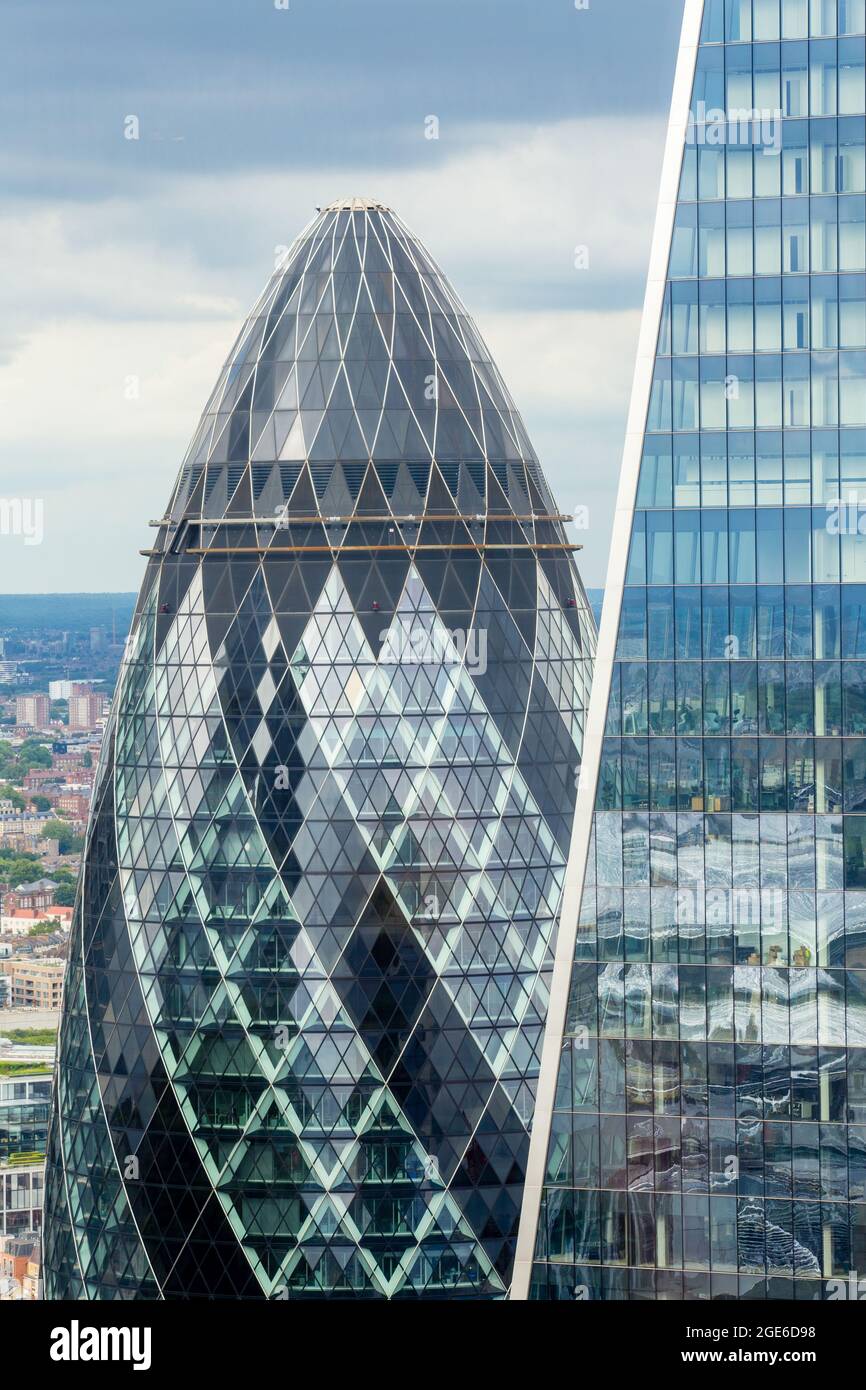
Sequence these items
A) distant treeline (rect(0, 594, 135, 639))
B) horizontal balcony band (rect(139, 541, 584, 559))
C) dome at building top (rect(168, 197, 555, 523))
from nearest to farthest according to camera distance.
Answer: horizontal balcony band (rect(139, 541, 584, 559)) → dome at building top (rect(168, 197, 555, 523)) → distant treeline (rect(0, 594, 135, 639))

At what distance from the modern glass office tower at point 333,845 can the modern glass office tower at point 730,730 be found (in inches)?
816

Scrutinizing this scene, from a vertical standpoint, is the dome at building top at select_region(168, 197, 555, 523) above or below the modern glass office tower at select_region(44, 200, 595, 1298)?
above

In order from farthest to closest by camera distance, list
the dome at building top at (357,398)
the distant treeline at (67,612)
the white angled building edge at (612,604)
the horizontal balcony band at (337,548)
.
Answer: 1. the distant treeline at (67,612)
2. the dome at building top at (357,398)
3. the horizontal balcony band at (337,548)
4. the white angled building edge at (612,604)

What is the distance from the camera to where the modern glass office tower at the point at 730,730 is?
2142 inches

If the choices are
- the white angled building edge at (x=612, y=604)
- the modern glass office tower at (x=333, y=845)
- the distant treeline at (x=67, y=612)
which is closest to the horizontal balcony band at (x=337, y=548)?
the modern glass office tower at (x=333, y=845)

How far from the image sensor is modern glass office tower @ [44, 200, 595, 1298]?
7600cm

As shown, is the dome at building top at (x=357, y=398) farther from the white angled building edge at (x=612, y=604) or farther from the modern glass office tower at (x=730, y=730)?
the modern glass office tower at (x=730, y=730)

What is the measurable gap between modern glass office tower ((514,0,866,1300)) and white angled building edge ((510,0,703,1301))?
83 mm

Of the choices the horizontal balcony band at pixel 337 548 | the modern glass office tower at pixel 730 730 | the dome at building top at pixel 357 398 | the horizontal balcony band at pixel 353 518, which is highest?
the dome at building top at pixel 357 398

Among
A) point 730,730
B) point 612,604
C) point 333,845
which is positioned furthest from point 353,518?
point 730,730

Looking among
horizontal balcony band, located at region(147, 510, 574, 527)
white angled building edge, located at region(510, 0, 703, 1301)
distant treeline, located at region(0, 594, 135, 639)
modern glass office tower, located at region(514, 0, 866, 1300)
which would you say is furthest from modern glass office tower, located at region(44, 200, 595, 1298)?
modern glass office tower, located at region(514, 0, 866, 1300)

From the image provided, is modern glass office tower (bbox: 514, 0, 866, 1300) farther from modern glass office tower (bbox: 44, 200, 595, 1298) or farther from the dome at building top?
the dome at building top

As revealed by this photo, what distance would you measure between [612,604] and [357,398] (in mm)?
25324
